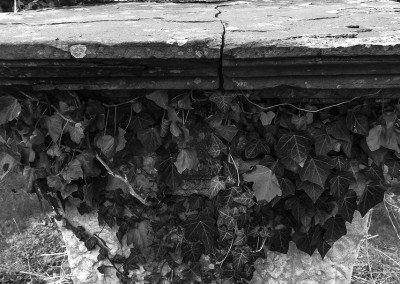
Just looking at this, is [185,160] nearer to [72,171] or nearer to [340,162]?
[72,171]

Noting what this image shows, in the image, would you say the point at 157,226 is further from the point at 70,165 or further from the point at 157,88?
the point at 157,88

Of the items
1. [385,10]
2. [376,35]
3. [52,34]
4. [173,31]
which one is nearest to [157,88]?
[173,31]

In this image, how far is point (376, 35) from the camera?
3.57 ft

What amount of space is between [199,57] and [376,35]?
485mm

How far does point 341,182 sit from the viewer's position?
4.70ft

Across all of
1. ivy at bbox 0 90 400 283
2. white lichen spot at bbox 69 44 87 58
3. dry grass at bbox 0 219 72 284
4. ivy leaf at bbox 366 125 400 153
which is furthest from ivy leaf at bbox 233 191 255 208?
dry grass at bbox 0 219 72 284

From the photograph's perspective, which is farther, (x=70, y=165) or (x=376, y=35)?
(x=70, y=165)

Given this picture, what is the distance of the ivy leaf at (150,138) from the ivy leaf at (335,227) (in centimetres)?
74

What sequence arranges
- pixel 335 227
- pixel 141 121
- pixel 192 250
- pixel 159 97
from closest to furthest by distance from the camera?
pixel 159 97, pixel 141 121, pixel 335 227, pixel 192 250

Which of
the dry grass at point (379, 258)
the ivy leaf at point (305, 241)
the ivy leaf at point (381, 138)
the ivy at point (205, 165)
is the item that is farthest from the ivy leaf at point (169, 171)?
the dry grass at point (379, 258)

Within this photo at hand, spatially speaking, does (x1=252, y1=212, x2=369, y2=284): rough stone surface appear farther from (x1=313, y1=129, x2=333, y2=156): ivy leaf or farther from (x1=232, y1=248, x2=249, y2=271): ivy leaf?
(x1=313, y1=129, x2=333, y2=156): ivy leaf

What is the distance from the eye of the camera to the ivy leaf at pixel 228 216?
1516mm

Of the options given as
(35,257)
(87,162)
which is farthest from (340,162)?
(35,257)

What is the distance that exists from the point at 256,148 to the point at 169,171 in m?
0.32
